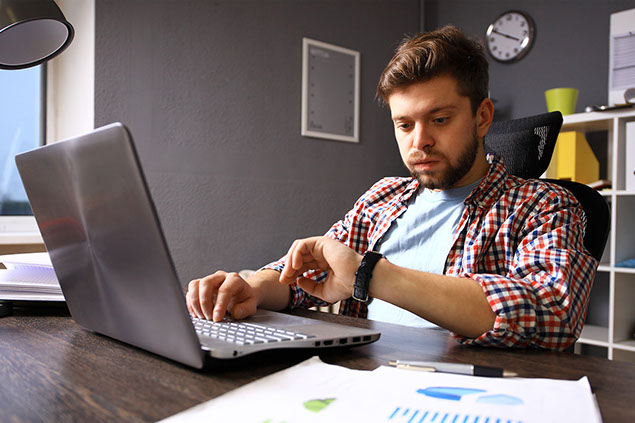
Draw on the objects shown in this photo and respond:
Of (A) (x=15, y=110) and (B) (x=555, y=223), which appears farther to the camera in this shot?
(A) (x=15, y=110)

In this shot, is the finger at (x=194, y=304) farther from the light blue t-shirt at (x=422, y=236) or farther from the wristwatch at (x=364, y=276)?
the light blue t-shirt at (x=422, y=236)

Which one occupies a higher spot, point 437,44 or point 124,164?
point 437,44

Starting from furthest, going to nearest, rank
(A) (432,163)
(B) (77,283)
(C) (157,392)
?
(A) (432,163) → (B) (77,283) → (C) (157,392)

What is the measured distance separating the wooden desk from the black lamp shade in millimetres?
469

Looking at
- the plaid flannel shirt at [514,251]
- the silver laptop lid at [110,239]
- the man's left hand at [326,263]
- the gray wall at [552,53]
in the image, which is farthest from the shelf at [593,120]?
the silver laptop lid at [110,239]

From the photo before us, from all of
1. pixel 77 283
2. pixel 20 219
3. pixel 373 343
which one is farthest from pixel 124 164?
pixel 20 219

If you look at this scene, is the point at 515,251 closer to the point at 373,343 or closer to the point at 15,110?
the point at 373,343

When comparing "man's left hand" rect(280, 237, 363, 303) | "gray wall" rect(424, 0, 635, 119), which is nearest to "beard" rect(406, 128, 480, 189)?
"man's left hand" rect(280, 237, 363, 303)

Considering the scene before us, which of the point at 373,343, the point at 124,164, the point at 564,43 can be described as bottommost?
the point at 373,343

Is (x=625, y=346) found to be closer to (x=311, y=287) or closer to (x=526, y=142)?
(x=526, y=142)

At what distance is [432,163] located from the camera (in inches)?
45.4

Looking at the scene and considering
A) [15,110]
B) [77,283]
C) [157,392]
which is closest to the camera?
[157,392]

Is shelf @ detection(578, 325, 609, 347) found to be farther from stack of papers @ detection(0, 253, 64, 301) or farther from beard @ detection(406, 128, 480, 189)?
stack of papers @ detection(0, 253, 64, 301)

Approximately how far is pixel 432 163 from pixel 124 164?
31.4 inches
